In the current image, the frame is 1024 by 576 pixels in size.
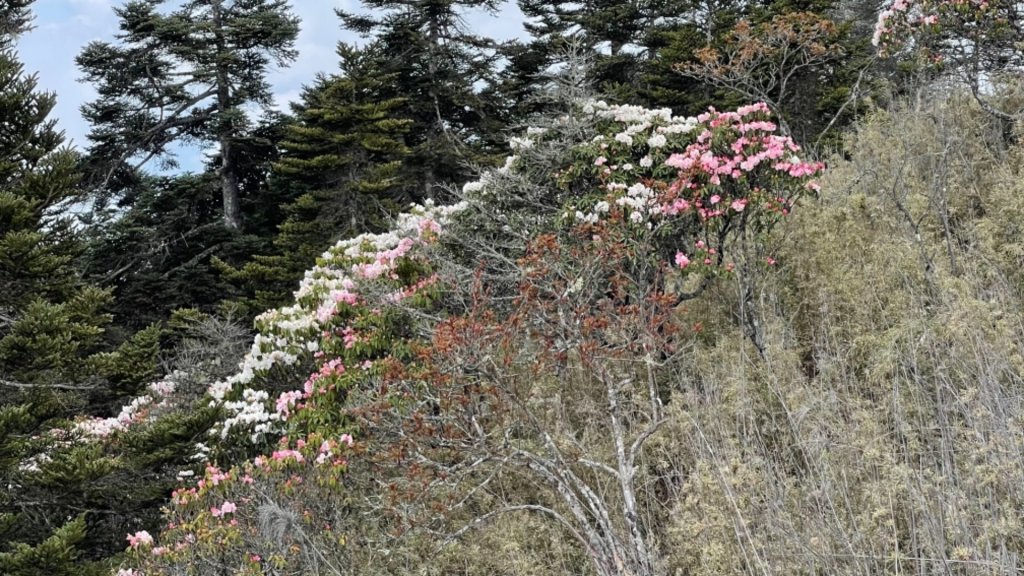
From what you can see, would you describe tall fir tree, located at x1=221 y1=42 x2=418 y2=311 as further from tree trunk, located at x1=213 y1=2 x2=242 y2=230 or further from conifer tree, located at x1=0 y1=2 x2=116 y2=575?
conifer tree, located at x1=0 y1=2 x2=116 y2=575

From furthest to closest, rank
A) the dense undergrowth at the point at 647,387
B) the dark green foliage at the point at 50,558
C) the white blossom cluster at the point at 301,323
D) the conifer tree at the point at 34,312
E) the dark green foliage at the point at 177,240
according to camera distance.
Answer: the dark green foliage at the point at 177,240 < the white blossom cluster at the point at 301,323 < the conifer tree at the point at 34,312 < the dark green foliage at the point at 50,558 < the dense undergrowth at the point at 647,387

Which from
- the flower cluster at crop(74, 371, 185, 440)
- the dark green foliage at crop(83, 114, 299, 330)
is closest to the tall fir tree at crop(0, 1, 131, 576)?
the flower cluster at crop(74, 371, 185, 440)

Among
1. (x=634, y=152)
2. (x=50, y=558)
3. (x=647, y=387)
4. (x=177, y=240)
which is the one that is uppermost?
(x=634, y=152)

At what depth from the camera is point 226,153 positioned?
15.0m

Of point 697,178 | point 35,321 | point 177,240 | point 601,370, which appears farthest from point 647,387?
point 177,240

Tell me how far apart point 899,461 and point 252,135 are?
15.4 metres

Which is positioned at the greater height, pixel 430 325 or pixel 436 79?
pixel 436 79

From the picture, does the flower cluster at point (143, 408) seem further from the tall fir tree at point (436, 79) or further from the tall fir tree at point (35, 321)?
the tall fir tree at point (436, 79)

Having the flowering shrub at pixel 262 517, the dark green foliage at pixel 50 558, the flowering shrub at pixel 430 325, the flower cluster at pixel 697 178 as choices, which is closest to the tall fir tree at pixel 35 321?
the dark green foliage at pixel 50 558

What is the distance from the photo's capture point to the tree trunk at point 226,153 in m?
14.6

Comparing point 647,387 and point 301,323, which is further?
point 301,323

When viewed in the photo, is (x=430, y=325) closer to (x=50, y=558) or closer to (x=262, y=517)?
(x=262, y=517)

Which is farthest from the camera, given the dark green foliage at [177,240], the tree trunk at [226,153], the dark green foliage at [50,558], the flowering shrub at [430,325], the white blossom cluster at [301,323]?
the tree trunk at [226,153]

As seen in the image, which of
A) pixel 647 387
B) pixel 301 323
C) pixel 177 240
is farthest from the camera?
pixel 177 240
